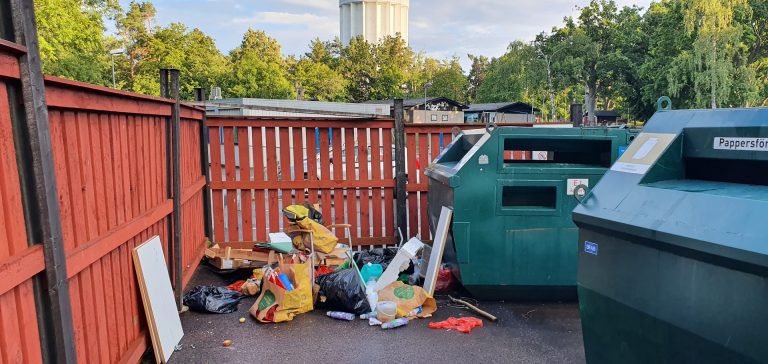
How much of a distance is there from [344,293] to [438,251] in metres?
0.97

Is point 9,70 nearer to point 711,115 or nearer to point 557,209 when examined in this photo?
point 711,115

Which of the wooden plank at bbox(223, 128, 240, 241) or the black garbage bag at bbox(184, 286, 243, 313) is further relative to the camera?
the wooden plank at bbox(223, 128, 240, 241)

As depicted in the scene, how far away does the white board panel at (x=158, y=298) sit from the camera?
3.27 metres

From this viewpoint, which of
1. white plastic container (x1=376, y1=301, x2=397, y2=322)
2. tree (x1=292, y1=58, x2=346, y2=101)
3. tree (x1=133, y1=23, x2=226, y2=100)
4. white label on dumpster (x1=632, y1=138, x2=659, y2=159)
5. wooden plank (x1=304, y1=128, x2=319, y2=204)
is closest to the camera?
white label on dumpster (x1=632, y1=138, x2=659, y2=159)

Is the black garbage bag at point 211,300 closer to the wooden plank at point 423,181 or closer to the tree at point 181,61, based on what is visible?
the wooden plank at point 423,181

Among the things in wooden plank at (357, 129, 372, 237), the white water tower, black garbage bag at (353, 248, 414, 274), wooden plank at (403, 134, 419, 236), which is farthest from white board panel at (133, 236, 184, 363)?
the white water tower

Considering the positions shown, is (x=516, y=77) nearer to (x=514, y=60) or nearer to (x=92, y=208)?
(x=514, y=60)

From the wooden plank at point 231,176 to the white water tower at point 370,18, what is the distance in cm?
7958

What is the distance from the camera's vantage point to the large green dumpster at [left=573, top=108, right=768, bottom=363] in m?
1.52

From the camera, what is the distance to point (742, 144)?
76.4 inches

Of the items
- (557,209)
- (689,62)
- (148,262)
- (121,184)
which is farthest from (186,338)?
(689,62)

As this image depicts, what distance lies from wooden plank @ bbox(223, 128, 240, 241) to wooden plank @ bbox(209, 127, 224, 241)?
9 centimetres

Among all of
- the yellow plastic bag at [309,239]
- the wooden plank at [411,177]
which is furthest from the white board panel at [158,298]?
the wooden plank at [411,177]

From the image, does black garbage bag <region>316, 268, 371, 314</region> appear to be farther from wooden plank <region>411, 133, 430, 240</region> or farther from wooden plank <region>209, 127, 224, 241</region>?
wooden plank <region>209, 127, 224, 241</region>
